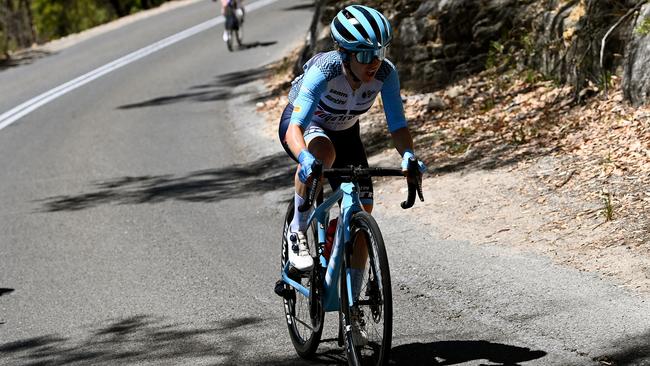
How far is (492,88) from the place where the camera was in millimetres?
13469

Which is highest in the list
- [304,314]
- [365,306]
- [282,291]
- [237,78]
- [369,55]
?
[369,55]

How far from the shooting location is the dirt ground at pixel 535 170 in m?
7.53

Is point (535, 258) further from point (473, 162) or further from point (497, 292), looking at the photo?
point (473, 162)

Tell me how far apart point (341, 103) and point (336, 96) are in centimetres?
6

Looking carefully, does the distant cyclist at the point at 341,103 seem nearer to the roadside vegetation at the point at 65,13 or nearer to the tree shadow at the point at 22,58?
the tree shadow at the point at 22,58

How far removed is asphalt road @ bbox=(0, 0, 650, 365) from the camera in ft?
19.6

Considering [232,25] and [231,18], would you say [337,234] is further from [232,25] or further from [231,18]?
[231,18]

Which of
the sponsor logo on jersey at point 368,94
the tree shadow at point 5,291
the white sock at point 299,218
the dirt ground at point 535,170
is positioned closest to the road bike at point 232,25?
the dirt ground at point 535,170

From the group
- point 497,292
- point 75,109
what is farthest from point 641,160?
point 75,109

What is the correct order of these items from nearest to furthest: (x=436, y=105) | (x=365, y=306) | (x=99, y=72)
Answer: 1. (x=365, y=306)
2. (x=436, y=105)
3. (x=99, y=72)

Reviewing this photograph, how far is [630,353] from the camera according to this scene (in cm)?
531

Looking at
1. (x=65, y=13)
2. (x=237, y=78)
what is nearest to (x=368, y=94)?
(x=237, y=78)

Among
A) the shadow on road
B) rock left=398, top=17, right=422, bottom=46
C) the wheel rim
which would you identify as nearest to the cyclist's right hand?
the wheel rim

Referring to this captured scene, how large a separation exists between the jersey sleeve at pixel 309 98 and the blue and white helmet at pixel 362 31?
26 centimetres
